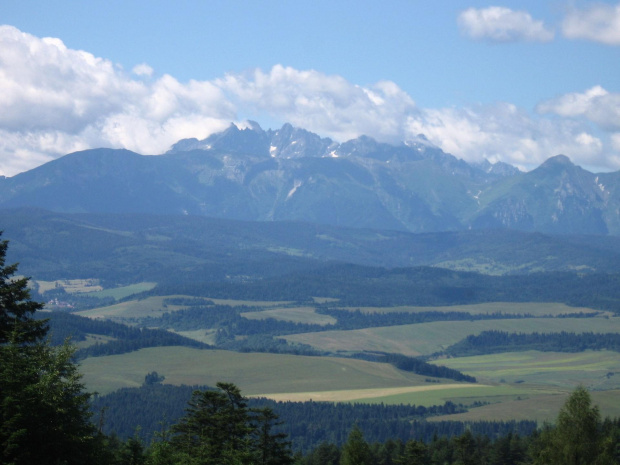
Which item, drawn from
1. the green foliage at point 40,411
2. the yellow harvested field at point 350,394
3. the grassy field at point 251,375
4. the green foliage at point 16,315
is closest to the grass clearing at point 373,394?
the yellow harvested field at point 350,394

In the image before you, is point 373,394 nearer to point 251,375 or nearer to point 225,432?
point 251,375

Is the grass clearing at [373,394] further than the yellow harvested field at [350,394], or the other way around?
the grass clearing at [373,394]

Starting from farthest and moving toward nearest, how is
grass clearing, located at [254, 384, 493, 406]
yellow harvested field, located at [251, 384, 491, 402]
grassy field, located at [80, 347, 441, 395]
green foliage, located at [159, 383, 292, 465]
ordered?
grassy field, located at [80, 347, 441, 395] → grass clearing, located at [254, 384, 493, 406] → yellow harvested field, located at [251, 384, 491, 402] → green foliage, located at [159, 383, 292, 465]

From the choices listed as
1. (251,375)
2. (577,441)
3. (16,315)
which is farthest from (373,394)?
(16,315)

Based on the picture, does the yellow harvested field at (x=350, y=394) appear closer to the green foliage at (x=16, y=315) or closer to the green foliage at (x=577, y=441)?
the green foliage at (x=577, y=441)

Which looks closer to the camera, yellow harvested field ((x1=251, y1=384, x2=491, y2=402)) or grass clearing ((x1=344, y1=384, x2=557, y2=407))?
yellow harvested field ((x1=251, y1=384, x2=491, y2=402))

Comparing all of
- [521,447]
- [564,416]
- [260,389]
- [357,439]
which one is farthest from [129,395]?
[564,416]

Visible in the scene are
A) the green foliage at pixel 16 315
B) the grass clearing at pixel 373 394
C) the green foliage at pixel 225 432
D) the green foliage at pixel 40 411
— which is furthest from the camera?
the grass clearing at pixel 373 394

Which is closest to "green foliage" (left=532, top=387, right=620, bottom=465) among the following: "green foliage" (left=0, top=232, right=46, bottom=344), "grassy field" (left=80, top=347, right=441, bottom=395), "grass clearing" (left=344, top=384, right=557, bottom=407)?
"green foliage" (left=0, top=232, right=46, bottom=344)

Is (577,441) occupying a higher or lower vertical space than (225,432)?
lower

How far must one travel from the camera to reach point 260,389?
173250mm

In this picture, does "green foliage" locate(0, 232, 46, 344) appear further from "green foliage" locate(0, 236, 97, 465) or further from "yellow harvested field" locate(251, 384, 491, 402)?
"yellow harvested field" locate(251, 384, 491, 402)

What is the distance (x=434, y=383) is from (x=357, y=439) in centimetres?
12808

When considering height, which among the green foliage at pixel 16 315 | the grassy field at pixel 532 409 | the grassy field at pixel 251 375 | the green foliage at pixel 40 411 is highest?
the green foliage at pixel 16 315
